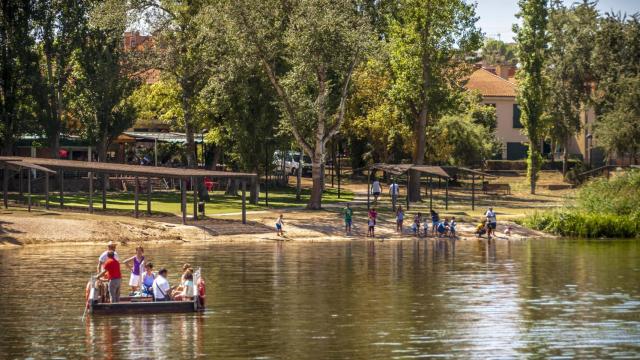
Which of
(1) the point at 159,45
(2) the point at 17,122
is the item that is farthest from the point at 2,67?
(1) the point at 159,45

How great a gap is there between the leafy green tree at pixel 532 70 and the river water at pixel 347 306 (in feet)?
119

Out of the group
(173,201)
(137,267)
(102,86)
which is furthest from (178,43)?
(137,267)

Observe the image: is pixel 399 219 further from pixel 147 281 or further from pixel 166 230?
pixel 147 281

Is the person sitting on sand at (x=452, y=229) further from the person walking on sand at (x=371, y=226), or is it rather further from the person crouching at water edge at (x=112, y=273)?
the person crouching at water edge at (x=112, y=273)

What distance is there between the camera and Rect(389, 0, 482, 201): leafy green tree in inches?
3420

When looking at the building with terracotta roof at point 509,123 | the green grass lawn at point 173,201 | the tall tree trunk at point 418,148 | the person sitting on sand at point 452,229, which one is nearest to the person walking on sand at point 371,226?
the person sitting on sand at point 452,229

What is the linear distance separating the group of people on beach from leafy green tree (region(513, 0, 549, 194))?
204ft

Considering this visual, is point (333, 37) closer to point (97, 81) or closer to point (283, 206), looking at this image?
point (283, 206)

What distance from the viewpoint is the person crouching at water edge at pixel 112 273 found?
3991 cm

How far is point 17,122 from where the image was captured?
85000mm

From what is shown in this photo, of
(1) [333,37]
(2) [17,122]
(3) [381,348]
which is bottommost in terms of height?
(3) [381,348]

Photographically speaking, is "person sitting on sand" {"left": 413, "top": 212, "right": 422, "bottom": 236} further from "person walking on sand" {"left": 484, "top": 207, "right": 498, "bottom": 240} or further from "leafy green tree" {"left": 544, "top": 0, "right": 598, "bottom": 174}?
"leafy green tree" {"left": 544, "top": 0, "right": 598, "bottom": 174}

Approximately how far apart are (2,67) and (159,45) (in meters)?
11.8

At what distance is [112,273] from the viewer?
3991cm
